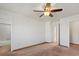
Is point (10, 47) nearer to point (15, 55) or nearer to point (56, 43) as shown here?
point (15, 55)

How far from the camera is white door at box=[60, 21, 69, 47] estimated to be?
187 centimetres

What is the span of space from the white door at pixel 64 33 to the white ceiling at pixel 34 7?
0.15 m

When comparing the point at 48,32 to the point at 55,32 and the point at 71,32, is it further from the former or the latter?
the point at 71,32

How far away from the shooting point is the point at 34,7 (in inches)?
71.1

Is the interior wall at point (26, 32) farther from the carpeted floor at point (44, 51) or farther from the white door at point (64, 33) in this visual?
the white door at point (64, 33)

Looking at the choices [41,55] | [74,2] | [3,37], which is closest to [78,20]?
[74,2]

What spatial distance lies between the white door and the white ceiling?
15 centimetres

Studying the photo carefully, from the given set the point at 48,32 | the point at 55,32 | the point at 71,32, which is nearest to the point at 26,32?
the point at 48,32

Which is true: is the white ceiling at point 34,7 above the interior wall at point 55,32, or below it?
above

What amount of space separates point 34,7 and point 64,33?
70 cm

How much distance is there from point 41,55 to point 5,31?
0.73 meters

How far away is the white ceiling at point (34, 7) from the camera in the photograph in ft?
5.77

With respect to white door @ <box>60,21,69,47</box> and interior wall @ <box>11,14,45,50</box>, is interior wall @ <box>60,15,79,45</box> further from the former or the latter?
interior wall @ <box>11,14,45,50</box>

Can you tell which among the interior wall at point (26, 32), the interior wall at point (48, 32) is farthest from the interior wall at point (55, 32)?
the interior wall at point (26, 32)
